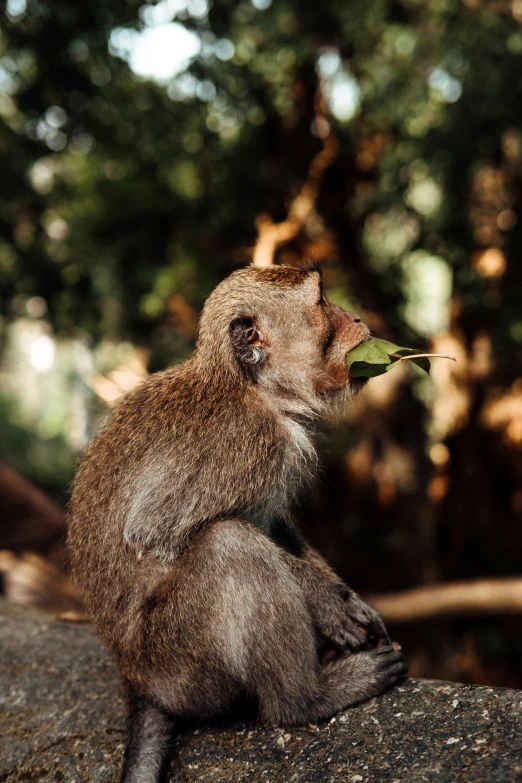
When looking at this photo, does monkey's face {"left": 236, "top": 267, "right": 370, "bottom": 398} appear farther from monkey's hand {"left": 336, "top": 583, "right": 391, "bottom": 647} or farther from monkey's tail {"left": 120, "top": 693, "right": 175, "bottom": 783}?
monkey's tail {"left": 120, "top": 693, "right": 175, "bottom": 783}

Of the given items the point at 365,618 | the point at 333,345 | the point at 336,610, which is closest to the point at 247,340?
the point at 333,345

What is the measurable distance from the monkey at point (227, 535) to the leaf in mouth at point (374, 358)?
7cm

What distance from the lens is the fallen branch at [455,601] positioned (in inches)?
237

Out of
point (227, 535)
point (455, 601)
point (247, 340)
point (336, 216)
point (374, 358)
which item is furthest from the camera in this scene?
point (336, 216)

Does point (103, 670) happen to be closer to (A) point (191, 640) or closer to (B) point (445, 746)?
(A) point (191, 640)

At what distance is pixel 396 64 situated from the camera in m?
6.46

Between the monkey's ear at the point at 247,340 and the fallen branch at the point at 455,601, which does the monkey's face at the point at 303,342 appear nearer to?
the monkey's ear at the point at 247,340

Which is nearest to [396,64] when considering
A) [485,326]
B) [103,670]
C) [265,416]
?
[485,326]

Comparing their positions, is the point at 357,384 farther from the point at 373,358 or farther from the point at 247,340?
the point at 247,340

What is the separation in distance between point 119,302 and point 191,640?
7.68 metres

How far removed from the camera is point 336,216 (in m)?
8.39

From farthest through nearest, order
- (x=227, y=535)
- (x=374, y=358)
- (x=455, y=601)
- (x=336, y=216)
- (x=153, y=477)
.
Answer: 1. (x=336, y=216)
2. (x=455, y=601)
3. (x=374, y=358)
4. (x=153, y=477)
5. (x=227, y=535)

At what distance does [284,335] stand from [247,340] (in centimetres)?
16

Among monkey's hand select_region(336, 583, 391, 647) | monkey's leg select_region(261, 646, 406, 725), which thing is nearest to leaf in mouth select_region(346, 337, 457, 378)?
monkey's hand select_region(336, 583, 391, 647)
